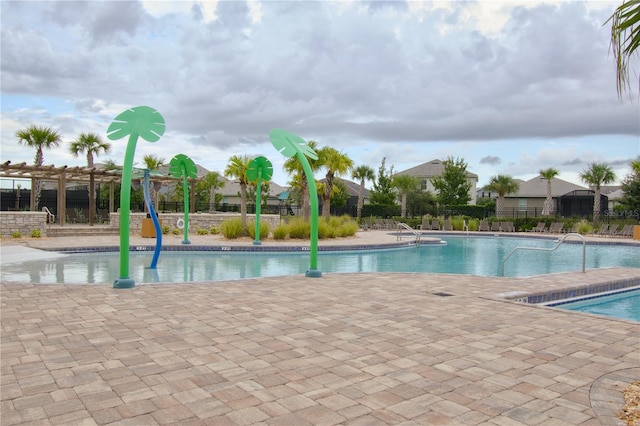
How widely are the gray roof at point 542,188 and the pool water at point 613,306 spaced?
38.6 metres

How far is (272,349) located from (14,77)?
11.1 metres

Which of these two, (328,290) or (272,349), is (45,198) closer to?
(328,290)

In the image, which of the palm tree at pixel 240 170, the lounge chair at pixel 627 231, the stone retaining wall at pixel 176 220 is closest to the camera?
the palm tree at pixel 240 170

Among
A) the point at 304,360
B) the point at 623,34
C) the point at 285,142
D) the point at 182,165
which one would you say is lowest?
the point at 304,360

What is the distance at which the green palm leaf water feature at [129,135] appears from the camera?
7796 mm

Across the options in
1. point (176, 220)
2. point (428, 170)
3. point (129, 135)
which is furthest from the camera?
point (428, 170)

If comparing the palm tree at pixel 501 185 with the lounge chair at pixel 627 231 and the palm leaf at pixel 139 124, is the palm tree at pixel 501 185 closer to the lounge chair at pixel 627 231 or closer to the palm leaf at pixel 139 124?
the lounge chair at pixel 627 231

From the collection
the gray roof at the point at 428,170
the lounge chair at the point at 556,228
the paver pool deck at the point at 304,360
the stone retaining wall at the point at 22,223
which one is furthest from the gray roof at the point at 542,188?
the paver pool deck at the point at 304,360

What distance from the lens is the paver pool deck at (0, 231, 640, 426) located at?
320 centimetres

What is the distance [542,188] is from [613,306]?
41734 mm

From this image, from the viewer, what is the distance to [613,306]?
8562 millimetres

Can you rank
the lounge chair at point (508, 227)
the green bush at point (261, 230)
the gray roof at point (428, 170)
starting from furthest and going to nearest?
1. the gray roof at point (428, 170)
2. the lounge chair at point (508, 227)
3. the green bush at point (261, 230)

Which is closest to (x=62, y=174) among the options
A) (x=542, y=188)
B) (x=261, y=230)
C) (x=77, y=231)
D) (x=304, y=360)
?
(x=77, y=231)

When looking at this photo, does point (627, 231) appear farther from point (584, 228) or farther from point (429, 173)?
point (429, 173)
